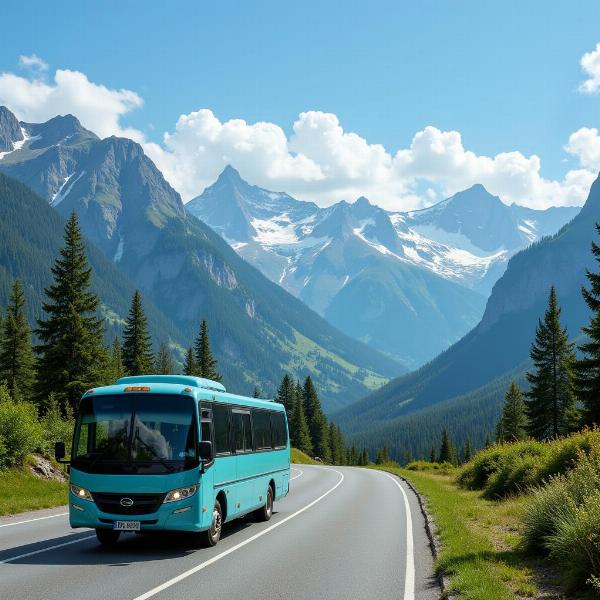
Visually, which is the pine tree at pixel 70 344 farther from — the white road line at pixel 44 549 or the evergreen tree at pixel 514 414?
the evergreen tree at pixel 514 414

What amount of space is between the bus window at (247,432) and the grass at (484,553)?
5.41 m

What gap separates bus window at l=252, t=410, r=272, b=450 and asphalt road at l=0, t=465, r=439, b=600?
225 centimetres

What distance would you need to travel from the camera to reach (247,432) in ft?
61.6

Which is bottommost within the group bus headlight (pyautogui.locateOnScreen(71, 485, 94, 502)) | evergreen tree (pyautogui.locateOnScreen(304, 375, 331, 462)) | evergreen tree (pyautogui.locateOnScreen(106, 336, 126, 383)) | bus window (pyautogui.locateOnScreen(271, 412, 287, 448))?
evergreen tree (pyautogui.locateOnScreen(304, 375, 331, 462))

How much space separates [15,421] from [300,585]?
54.1ft

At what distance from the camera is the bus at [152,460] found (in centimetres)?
1395

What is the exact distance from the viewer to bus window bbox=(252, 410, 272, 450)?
1973cm

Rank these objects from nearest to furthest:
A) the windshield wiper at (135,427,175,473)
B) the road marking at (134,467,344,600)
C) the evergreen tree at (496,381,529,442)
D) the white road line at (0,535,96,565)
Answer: the road marking at (134,467,344,600)
the white road line at (0,535,96,565)
the windshield wiper at (135,427,175,473)
the evergreen tree at (496,381,529,442)

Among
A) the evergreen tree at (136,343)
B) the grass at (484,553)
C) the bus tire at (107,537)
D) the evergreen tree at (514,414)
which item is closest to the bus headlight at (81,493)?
the bus tire at (107,537)

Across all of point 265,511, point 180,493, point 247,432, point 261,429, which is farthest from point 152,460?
point 265,511

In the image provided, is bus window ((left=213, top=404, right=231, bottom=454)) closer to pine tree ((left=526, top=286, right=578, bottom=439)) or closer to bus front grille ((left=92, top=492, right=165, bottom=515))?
bus front grille ((left=92, top=492, right=165, bottom=515))

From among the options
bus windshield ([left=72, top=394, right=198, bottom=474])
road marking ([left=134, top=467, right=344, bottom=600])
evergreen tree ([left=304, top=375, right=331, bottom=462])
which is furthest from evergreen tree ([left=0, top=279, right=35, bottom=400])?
evergreen tree ([left=304, top=375, right=331, bottom=462])

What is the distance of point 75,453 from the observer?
1484 centimetres

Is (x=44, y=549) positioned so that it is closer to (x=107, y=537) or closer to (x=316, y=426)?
(x=107, y=537)
